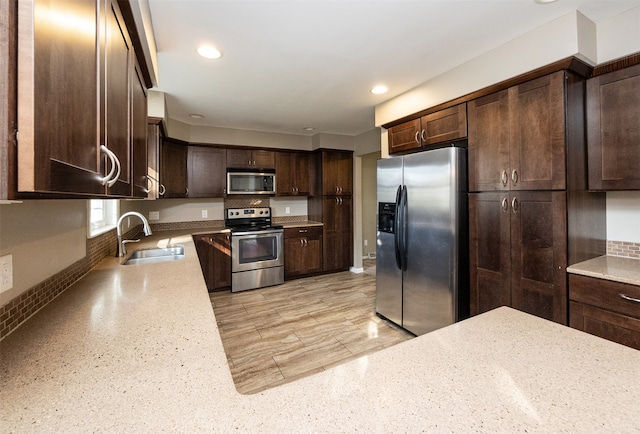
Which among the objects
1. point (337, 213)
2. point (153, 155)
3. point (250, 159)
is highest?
point (250, 159)

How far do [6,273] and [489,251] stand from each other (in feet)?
8.57

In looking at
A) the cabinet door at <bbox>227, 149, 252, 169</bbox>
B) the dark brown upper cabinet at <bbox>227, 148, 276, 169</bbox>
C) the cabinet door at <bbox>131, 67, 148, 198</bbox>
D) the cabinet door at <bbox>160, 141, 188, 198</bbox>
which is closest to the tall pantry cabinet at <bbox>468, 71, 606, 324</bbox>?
the cabinet door at <bbox>131, 67, 148, 198</bbox>

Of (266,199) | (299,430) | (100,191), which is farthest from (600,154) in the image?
(266,199)

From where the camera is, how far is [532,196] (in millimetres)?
1879

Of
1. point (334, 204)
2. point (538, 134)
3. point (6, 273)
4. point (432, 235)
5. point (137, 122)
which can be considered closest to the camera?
point (6, 273)

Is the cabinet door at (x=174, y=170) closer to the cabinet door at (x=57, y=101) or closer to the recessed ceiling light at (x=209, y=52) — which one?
the recessed ceiling light at (x=209, y=52)

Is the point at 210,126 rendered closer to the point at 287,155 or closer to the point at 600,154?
the point at 287,155

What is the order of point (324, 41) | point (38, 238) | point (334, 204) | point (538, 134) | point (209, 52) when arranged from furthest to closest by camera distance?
1. point (334, 204)
2. point (209, 52)
3. point (324, 41)
4. point (538, 134)
5. point (38, 238)

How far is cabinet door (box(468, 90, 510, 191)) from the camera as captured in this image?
2.03 m

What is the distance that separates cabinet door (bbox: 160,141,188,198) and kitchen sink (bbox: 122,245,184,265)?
54.2 inches

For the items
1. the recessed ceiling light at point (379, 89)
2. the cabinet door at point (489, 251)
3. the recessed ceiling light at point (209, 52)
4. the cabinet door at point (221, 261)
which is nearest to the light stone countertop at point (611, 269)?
the cabinet door at point (489, 251)

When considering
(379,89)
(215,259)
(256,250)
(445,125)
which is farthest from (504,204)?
(215,259)

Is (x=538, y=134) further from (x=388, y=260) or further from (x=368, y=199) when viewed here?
(x=368, y=199)

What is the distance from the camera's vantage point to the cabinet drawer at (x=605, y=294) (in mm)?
1491
